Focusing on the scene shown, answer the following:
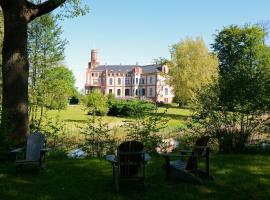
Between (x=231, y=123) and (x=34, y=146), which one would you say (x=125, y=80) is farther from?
(x=34, y=146)

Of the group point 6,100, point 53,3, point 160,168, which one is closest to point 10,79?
point 6,100

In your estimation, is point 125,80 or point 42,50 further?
point 125,80

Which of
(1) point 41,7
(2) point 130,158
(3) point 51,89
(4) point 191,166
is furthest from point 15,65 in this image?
(4) point 191,166

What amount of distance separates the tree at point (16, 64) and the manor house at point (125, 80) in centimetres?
9089

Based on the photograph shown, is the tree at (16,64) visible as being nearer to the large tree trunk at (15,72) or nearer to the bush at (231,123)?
the large tree trunk at (15,72)

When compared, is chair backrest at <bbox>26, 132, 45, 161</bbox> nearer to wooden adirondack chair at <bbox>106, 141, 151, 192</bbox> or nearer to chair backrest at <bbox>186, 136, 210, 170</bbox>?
wooden adirondack chair at <bbox>106, 141, 151, 192</bbox>

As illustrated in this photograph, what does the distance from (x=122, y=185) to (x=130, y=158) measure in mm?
847

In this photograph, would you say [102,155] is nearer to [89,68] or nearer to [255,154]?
[255,154]

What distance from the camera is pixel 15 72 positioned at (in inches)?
429

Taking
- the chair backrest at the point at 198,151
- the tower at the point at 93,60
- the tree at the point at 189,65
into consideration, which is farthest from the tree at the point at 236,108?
the tower at the point at 93,60

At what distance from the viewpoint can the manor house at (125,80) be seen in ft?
347

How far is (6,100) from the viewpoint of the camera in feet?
35.9

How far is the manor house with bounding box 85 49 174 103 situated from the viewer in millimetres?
105688

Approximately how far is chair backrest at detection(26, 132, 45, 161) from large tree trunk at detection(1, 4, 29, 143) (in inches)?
58.7
